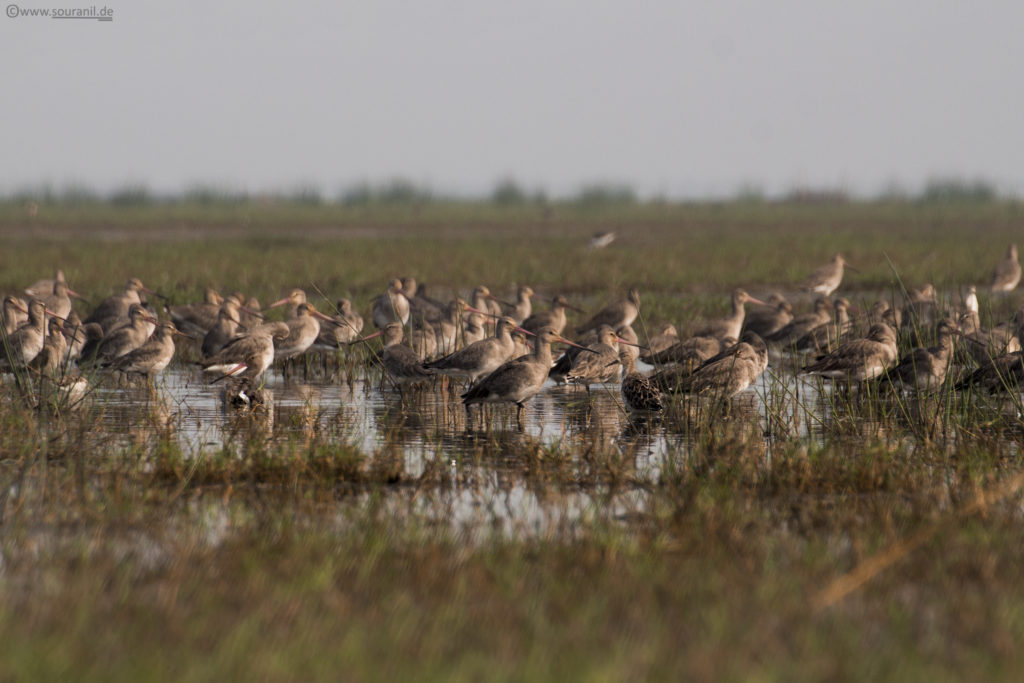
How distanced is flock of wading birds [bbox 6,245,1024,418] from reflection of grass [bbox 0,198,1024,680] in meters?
0.36

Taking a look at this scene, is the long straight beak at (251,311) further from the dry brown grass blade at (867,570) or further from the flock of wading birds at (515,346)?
the dry brown grass blade at (867,570)

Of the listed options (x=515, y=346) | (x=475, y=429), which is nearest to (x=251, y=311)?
(x=515, y=346)

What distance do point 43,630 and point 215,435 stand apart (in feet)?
17.1

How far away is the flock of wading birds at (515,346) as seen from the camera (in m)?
11.0

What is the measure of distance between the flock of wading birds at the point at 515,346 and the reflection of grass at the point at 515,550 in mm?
361

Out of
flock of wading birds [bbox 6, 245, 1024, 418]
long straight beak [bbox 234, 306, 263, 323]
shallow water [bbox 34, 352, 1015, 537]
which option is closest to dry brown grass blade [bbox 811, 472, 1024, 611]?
shallow water [bbox 34, 352, 1015, 537]

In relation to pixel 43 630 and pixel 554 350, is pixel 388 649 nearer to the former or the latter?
pixel 43 630

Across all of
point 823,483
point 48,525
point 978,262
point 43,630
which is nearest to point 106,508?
point 48,525

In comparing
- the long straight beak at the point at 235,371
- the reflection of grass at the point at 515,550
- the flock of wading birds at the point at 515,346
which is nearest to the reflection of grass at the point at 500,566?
the reflection of grass at the point at 515,550

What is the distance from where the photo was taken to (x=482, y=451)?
8992mm

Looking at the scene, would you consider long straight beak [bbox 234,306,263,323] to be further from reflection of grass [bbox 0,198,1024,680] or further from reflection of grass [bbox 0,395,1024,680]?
reflection of grass [bbox 0,395,1024,680]

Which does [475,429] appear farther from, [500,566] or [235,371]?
[500,566]

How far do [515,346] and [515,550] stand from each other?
7756mm

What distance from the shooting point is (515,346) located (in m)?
13.5
